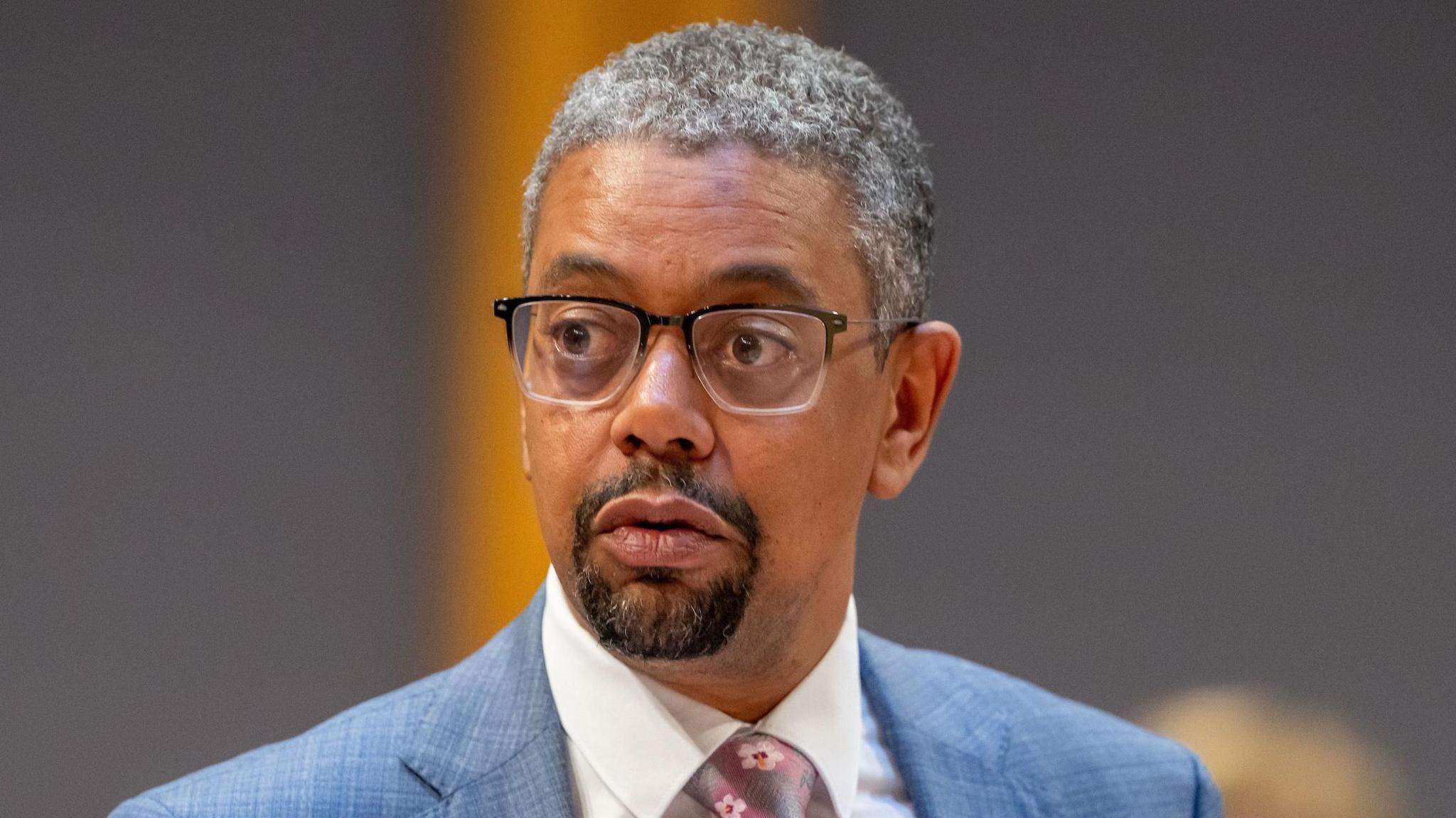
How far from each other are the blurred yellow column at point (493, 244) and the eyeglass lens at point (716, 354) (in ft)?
3.00

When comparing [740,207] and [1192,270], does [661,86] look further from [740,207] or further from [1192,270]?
[1192,270]

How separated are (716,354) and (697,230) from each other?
0.42 feet

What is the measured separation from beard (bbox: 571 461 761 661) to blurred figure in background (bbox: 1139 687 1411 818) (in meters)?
1.36

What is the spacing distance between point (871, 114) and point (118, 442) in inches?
51.2

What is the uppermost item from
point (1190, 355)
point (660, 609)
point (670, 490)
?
point (1190, 355)

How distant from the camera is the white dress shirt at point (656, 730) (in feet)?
5.27

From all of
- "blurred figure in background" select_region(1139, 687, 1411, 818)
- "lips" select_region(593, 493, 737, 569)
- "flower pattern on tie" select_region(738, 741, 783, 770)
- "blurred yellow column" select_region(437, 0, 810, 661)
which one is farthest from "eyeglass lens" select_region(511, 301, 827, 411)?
"blurred figure in background" select_region(1139, 687, 1411, 818)

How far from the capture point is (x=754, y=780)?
64.6 inches

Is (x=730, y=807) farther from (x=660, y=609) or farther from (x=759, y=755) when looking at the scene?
(x=660, y=609)

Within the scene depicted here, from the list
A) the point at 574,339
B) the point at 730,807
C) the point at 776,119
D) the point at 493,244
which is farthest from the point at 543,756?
the point at 493,244

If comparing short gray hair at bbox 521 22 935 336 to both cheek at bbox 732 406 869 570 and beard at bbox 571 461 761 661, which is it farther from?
beard at bbox 571 461 761 661

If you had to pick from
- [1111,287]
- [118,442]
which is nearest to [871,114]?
[1111,287]

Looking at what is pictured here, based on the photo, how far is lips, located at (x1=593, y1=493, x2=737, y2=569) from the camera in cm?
153

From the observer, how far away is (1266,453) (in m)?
2.70
